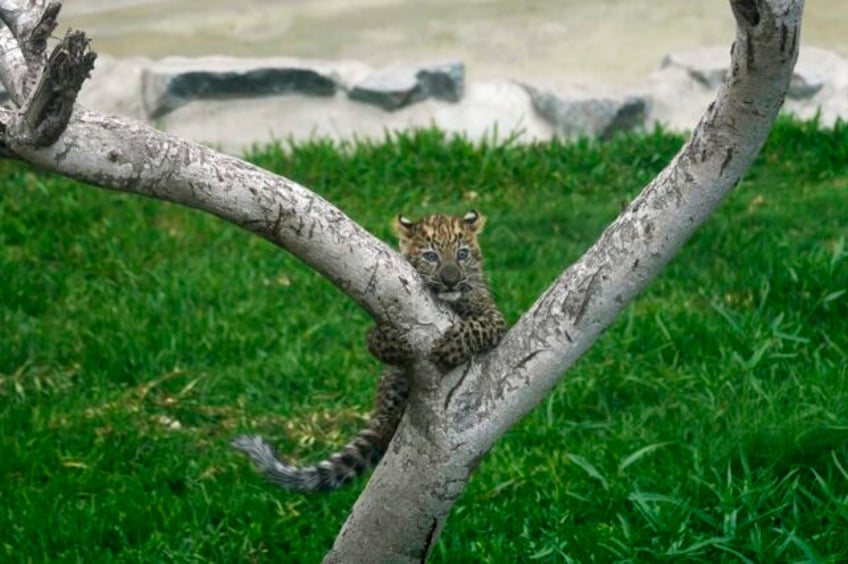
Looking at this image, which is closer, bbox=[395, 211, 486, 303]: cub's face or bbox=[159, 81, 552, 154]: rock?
bbox=[395, 211, 486, 303]: cub's face

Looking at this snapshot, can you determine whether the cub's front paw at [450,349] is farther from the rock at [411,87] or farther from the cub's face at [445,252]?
the rock at [411,87]

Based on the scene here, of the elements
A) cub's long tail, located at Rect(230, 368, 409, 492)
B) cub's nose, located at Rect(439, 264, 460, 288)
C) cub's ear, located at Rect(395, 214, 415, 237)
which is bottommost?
cub's long tail, located at Rect(230, 368, 409, 492)

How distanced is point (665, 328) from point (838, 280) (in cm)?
76

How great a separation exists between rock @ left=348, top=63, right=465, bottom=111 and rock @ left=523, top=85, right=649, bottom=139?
53cm

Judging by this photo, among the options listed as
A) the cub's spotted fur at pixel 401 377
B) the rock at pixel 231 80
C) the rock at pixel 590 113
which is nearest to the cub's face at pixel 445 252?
the cub's spotted fur at pixel 401 377

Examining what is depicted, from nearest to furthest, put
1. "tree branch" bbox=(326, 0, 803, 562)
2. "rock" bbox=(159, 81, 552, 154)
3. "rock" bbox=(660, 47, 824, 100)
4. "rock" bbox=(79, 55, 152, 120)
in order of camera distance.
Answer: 1. "tree branch" bbox=(326, 0, 803, 562)
2. "rock" bbox=(159, 81, 552, 154)
3. "rock" bbox=(660, 47, 824, 100)
4. "rock" bbox=(79, 55, 152, 120)

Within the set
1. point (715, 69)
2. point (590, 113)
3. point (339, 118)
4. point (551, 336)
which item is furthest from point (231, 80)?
point (551, 336)

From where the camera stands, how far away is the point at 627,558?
5035mm

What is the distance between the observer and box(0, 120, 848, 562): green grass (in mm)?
5395

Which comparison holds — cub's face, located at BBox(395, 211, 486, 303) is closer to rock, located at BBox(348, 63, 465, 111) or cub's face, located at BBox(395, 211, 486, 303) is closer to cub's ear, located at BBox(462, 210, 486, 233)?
cub's ear, located at BBox(462, 210, 486, 233)

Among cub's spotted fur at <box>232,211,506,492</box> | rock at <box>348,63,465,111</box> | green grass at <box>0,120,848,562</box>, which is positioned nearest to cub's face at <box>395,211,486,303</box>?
cub's spotted fur at <box>232,211,506,492</box>

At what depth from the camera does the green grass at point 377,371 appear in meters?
5.39

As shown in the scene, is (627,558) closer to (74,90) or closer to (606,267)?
(606,267)

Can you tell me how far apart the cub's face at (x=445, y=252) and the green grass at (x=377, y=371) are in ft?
3.03
